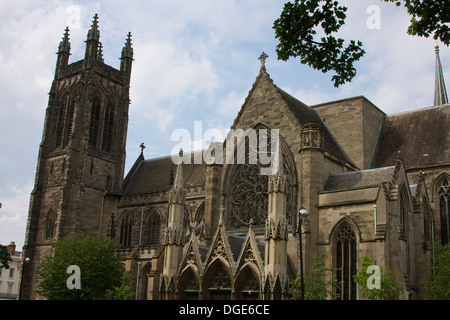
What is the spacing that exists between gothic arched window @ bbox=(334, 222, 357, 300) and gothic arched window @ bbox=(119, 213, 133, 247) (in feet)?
80.8

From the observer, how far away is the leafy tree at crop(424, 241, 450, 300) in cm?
2674

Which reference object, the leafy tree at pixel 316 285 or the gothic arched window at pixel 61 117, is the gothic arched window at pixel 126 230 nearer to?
the gothic arched window at pixel 61 117

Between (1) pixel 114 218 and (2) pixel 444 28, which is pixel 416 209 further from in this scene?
(1) pixel 114 218

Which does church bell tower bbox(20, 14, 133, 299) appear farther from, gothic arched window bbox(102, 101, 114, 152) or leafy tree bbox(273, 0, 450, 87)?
leafy tree bbox(273, 0, 450, 87)

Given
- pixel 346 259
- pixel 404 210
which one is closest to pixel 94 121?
pixel 346 259

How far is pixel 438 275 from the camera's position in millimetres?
27609

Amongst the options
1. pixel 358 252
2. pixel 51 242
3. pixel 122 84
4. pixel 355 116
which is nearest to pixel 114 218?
pixel 51 242

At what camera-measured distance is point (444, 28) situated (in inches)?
438

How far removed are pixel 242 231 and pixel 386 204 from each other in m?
9.36

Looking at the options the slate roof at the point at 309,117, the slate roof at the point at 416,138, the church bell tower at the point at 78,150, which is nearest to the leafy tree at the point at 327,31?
the slate roof at the point at 309,117

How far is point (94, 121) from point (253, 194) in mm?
25210

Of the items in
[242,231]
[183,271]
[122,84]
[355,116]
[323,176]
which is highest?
[122,84]

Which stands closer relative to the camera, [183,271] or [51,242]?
[183,271]

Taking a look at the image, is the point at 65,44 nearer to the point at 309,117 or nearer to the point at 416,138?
the point at 309,117
